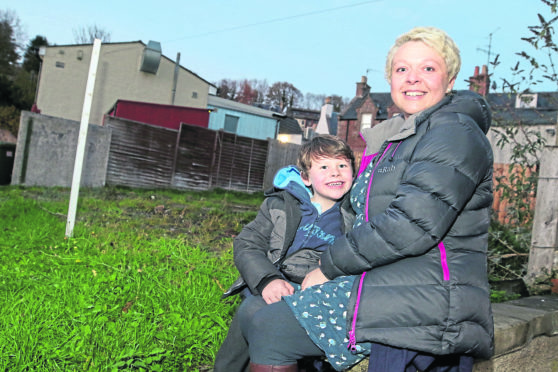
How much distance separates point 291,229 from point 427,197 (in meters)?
0.79

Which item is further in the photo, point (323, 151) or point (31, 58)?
point (31, 58)

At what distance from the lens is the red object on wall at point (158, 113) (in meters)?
18.7

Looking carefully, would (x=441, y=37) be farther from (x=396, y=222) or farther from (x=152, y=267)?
(x=152, y=267)

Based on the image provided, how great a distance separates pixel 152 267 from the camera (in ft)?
12.8

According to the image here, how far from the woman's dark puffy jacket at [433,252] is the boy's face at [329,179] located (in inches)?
24.9

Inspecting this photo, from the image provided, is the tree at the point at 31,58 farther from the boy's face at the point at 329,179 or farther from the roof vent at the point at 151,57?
the boy's face at the point at 329,179

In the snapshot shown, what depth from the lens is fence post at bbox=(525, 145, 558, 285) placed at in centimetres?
402

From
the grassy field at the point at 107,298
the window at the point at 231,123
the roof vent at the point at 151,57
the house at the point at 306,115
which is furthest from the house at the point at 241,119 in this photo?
the house at the point at 306,115

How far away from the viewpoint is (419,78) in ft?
6.06

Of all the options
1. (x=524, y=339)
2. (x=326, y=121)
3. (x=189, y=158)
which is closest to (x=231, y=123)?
(x=189, y=158)

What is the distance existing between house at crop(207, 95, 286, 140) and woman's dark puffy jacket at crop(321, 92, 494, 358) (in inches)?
1043

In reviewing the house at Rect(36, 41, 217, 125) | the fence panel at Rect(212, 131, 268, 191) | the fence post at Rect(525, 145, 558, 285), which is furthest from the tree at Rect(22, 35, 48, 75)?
the fence post at Rect(525, 145, 558, 285)

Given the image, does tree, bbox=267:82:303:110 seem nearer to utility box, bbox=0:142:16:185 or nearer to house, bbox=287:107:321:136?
house, bbox=287:107:321:136

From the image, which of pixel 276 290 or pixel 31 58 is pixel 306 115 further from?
pixel 276 290
